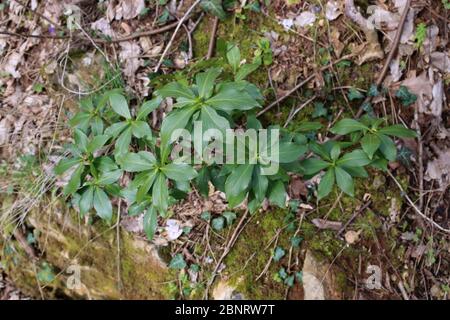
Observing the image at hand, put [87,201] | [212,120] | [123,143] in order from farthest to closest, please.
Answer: [87,201]
[123,143]
[212,120]

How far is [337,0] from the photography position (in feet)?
7.68

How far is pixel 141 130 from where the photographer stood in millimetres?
1732

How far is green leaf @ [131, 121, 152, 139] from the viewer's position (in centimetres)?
173

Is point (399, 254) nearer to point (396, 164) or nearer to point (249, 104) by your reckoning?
point (396, 164)

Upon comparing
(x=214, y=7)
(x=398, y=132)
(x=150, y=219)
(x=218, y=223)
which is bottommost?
(x=218, y=223)

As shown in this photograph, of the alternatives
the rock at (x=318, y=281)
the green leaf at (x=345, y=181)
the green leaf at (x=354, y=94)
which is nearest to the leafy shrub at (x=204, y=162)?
the green leaf at (x=345, y=181)

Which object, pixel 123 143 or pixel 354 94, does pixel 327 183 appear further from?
pixel 123 143

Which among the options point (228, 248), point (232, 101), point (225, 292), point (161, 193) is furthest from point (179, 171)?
point (225, 292)

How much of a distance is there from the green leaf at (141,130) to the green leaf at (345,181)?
801 mm

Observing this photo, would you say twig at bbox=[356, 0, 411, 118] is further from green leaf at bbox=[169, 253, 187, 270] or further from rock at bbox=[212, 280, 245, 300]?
green leaf at bbox=[169, 253, 187, 270]

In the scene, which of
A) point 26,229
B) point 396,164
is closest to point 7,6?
point 26,229

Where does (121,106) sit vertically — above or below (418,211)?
above

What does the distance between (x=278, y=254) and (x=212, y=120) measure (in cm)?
104

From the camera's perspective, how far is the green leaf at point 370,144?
1.72 m
